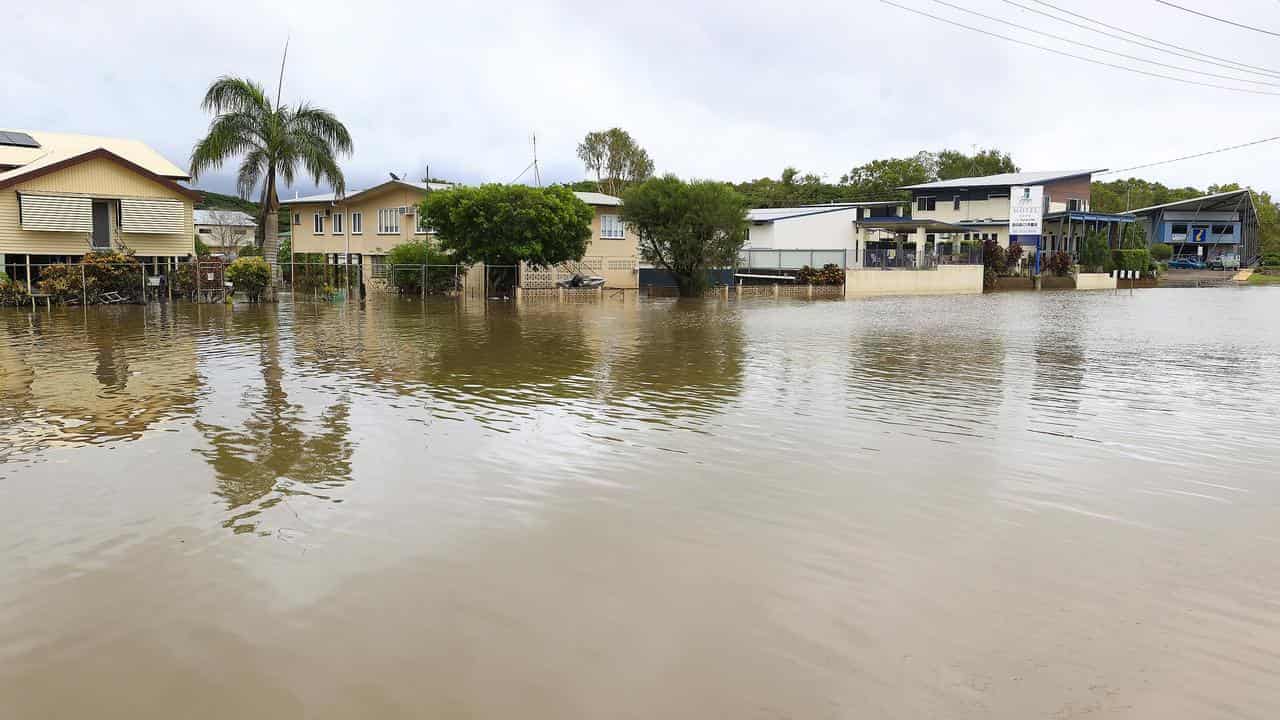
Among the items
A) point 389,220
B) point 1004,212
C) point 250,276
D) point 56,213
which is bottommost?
point 250,276

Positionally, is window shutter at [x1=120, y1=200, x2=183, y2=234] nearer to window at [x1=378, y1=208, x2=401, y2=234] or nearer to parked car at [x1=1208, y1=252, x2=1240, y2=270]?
window at [x1=378, y1=208, x2=401, y2=234]

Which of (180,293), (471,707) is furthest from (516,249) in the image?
(471,707)

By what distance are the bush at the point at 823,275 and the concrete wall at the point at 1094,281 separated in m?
21.9

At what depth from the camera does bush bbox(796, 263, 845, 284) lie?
52.6 meters

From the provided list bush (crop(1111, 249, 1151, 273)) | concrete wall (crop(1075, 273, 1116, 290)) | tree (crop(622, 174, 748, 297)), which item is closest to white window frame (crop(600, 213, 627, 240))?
tree (crop(622, 174, 748, 297))

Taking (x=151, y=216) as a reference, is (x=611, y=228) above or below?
above

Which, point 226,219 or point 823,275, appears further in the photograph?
point 226,219

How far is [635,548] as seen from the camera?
21.2 ft

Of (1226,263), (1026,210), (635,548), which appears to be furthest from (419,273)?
(1226,263)

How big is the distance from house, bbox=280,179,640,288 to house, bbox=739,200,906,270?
29.3 feet

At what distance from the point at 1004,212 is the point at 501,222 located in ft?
155

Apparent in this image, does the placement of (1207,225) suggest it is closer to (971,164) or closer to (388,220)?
(971,164)

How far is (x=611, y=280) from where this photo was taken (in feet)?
165

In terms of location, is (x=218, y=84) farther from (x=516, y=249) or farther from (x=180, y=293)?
(x=516, y=249)
